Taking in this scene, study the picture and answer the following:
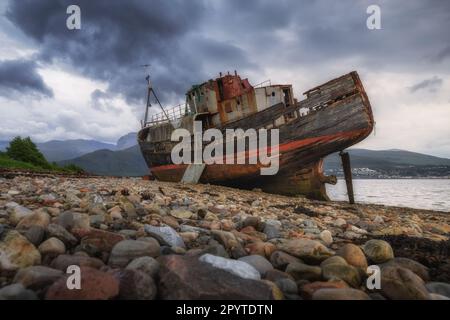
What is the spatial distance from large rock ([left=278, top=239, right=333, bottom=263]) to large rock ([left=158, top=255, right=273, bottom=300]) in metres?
0.97

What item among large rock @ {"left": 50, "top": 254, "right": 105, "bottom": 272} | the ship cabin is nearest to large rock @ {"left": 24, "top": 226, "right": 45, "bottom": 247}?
large rock @ {"left": 50, "top": 254, "right": 105, "bottom": 272}

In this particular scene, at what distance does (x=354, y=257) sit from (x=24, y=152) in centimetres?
3738

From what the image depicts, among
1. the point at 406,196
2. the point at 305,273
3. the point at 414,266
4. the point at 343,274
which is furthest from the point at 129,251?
the point at 406,196

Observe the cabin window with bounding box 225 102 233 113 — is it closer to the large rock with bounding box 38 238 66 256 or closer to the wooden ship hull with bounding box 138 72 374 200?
the wooden ship hull with bounding box 138 72 374 200

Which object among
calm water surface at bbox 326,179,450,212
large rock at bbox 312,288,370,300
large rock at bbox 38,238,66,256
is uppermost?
large rock at bbox 38,238,66,256

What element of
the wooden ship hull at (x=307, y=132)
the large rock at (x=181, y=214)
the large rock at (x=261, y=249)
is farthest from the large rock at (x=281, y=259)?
the wooden ship hull at (x=307, y=132)

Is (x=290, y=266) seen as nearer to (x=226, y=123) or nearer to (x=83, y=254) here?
(x=83, y=254)

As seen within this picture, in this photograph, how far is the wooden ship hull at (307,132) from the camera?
1366 centimetres

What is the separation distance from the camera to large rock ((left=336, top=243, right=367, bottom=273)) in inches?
107

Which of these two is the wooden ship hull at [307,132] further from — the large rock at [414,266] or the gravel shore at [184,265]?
the large rock at [414,266]

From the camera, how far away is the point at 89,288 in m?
1.75

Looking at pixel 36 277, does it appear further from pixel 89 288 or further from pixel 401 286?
pixel 401 286

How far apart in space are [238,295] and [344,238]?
10.1 feet

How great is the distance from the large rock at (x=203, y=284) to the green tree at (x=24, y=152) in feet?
114
